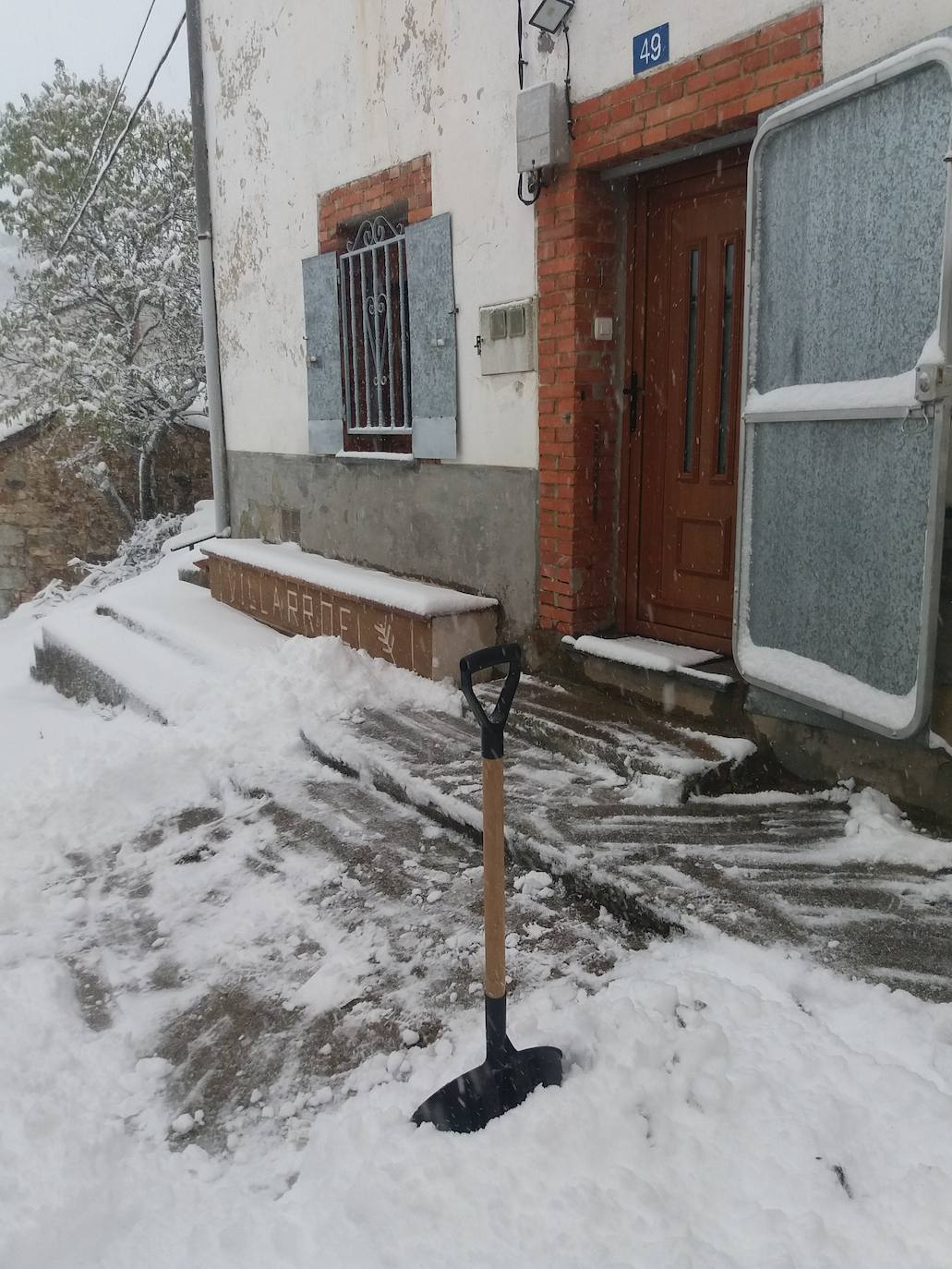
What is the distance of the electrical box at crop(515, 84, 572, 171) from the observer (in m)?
4.45

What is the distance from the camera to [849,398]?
3.26 meters

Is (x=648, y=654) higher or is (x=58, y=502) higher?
(x=58, y=502)

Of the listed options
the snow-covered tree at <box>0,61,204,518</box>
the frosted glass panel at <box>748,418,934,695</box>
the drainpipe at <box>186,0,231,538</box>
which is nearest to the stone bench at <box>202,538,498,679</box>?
the drainpipe at <box>186,0,231,538</box>

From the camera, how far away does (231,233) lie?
773 cm

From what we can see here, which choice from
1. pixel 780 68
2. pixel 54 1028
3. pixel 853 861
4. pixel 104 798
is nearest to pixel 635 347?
pixel 780 68

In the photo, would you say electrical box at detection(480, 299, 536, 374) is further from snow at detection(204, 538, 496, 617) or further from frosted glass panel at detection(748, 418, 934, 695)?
frosted glass panel at detection(748, 418, 934, 695)

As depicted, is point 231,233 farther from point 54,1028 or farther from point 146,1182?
point 146,1182

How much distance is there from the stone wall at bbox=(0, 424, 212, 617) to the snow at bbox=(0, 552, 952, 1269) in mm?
9716

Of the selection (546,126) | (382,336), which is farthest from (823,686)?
(382,336)

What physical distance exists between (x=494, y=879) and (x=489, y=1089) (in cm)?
46

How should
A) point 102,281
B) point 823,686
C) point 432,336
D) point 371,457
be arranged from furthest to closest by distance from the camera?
1. point 102,281
2. point 371,457
3. point 432,336
4. point 823,686

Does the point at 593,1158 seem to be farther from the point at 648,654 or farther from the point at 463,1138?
the point at 648,654

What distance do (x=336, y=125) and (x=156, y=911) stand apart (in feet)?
16.8

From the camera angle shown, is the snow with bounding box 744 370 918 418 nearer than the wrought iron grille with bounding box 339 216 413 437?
Yes
